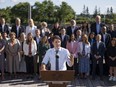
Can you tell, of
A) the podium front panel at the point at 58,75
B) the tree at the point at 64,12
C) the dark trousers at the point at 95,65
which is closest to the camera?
the podium front panel at the point at 58,75

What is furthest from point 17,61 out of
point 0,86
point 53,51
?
point 53,51

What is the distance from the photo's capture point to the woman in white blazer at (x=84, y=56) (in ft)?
39.8

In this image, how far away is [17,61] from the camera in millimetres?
12289

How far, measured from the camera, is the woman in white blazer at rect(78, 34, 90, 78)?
12.1 meters

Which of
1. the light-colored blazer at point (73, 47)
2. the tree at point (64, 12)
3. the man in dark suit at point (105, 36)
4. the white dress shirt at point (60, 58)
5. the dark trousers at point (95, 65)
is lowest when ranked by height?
the dark trousers at point (95, 65)

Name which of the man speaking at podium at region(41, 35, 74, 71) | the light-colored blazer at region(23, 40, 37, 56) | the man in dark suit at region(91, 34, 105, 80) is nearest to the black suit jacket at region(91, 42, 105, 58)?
the man in dark suit at region(91, 34, 105, 80)

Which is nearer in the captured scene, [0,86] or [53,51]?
[53,51]

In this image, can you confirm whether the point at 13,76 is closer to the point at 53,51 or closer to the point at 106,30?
the point at 106,30

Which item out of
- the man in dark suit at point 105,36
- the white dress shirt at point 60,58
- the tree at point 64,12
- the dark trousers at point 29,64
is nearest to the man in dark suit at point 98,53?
the man in dark suit at point 105,36

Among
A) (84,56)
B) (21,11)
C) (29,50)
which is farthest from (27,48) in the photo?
(21,11)

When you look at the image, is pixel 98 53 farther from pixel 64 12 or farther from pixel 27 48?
pixel 64 12

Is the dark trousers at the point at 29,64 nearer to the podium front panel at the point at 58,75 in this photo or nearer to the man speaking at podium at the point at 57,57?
the man speaking at podium at the point at 57,57

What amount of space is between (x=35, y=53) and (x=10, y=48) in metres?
0.92

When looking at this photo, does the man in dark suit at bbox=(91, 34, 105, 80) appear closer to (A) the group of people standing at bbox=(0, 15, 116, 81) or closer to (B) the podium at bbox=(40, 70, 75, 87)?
(A) the group of people standing at bbox=(0, 15, 116, 81)
